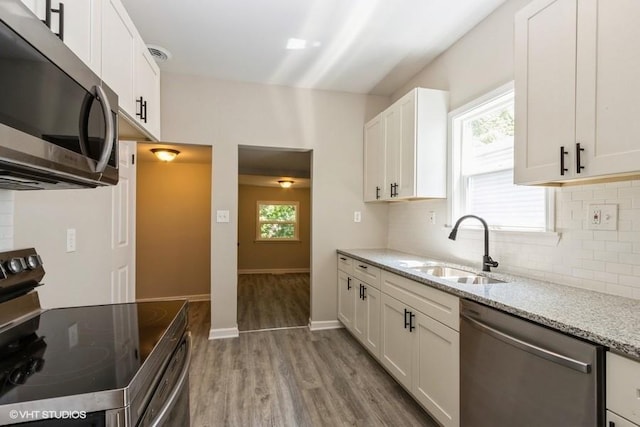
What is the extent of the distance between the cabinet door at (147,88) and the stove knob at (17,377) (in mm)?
1328

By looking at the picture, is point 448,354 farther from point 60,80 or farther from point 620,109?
point 60,80

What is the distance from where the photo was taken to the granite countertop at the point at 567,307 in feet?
3.11

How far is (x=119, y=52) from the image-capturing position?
1.49 metres

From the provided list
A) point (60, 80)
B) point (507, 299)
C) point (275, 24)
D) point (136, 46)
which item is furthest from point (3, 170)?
point (275, 24)

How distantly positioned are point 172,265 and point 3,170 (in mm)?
4018

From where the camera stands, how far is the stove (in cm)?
60

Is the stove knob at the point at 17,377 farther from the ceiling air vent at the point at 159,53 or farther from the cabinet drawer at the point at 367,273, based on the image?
the ceiling air vent at the point at 159,53

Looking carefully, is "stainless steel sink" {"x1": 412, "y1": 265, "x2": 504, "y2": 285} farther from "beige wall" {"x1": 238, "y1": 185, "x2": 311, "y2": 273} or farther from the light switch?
"beige wall" {"x1": 238, "y1": 185, "x2": 311, "y2": 273}

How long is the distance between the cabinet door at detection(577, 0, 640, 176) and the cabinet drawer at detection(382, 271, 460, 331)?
2.80ft

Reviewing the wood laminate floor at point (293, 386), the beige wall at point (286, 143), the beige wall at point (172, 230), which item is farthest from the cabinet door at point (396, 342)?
the beige wall at point (172, 230)

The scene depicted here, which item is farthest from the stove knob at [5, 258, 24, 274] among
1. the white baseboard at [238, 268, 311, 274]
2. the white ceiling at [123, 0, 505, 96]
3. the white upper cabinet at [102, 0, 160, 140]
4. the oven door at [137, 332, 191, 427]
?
the white baseboard at [238, 268, 311, 274]

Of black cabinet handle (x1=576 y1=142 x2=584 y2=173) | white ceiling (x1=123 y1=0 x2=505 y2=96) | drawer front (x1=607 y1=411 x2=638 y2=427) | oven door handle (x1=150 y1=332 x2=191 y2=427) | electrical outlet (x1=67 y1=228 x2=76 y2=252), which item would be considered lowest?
drawer front (x1=607 y1=411 x2=638 y2=427)

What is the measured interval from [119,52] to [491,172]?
2.37m

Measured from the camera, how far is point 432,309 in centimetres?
176
